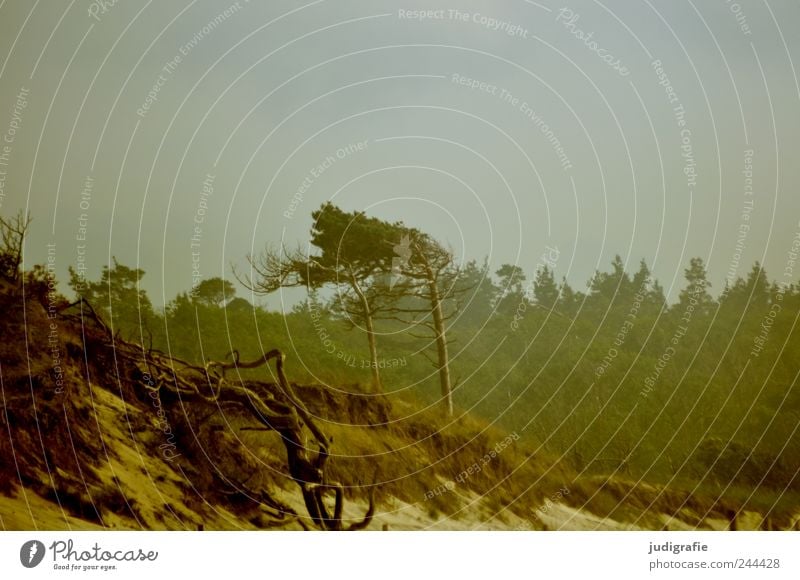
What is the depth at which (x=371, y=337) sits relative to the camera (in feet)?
28.8

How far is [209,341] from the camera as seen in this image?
8.56m

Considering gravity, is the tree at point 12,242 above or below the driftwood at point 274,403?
above

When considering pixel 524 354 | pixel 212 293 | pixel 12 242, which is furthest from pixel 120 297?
Result: pixel 524 354

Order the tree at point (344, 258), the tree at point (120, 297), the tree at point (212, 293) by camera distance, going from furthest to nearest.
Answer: the tree at point (344, 258) → the tree at point (212, 293) → the tree at point (120, 297)

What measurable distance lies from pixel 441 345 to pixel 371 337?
79 cm

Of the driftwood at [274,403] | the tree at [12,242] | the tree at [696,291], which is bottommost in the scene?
the driftwood at [274,403]

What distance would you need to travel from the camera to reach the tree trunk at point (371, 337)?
8.73m

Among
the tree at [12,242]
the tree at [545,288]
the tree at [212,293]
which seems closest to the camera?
the tree at [12,242]

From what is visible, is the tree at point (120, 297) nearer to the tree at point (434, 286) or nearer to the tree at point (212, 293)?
the tree at point (212, 293)

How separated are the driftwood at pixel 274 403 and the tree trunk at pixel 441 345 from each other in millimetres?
1305

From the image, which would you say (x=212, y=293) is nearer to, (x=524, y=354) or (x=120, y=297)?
(x=120, y=297)

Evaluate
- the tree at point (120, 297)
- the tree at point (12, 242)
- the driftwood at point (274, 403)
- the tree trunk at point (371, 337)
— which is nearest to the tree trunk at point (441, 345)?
the tree trunk at point (371, 337)

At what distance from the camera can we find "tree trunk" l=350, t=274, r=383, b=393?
344 inches

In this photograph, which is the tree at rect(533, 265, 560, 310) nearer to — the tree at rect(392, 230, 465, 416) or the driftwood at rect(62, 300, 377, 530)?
the tree at rect(392, 230, 465, 416)
